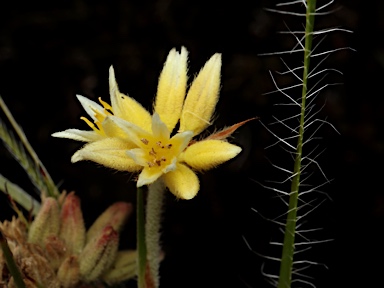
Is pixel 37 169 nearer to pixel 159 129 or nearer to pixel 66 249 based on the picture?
pixel 66 249

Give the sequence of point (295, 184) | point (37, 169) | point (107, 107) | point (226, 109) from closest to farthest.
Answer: point (295, 184) → point (107, 107) → point (37, 169) → point (226, 109)

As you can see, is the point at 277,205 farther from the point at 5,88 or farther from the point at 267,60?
the point at 5,88

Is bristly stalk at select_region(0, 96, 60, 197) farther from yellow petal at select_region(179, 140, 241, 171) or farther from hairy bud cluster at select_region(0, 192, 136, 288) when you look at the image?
yellow petal at select_region(179, 140, 241, 171)

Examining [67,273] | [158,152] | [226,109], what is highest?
[226,109]

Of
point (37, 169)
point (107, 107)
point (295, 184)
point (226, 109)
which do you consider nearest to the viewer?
point (295, 184)

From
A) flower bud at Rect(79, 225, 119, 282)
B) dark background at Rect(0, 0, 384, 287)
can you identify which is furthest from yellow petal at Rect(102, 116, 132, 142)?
dark background at Rect(0, 0, 384, 287)

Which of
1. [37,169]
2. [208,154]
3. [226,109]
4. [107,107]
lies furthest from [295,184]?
[226,109]
